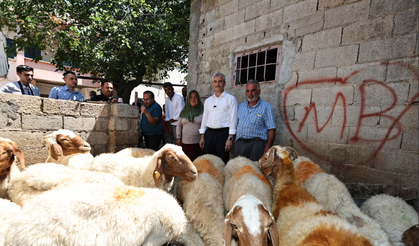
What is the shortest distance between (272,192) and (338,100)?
1.98 meters

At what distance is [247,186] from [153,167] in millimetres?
1288

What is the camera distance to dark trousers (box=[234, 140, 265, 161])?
156 inches

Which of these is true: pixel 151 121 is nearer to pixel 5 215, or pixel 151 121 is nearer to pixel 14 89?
pixel 14 89

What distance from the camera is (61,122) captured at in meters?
4.50

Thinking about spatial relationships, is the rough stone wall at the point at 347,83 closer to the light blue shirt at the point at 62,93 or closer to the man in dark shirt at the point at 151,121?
the man in dark shirt at the point at 151,121

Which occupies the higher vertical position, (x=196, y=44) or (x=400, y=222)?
(x=196, y=44)

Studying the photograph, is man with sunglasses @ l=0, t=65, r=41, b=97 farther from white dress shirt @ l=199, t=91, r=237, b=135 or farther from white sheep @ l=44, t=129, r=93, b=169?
white dress shirt @ l=199, t=91, r=237, b=135

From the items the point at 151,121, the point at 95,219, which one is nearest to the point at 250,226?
the point at 95,219

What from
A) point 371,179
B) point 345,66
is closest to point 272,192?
point 371,179

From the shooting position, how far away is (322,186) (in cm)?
281

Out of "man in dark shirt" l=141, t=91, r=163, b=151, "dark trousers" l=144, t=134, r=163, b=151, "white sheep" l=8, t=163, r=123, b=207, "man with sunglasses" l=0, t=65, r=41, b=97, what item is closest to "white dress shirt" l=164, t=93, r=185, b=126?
"man in dark shirt" l=141, t=91, r=163, b=151

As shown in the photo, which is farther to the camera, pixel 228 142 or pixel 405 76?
pixel 228 142

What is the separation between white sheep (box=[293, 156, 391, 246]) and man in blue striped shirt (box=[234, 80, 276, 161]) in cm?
69

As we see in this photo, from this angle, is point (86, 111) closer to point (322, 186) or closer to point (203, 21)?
point (203, 21)
